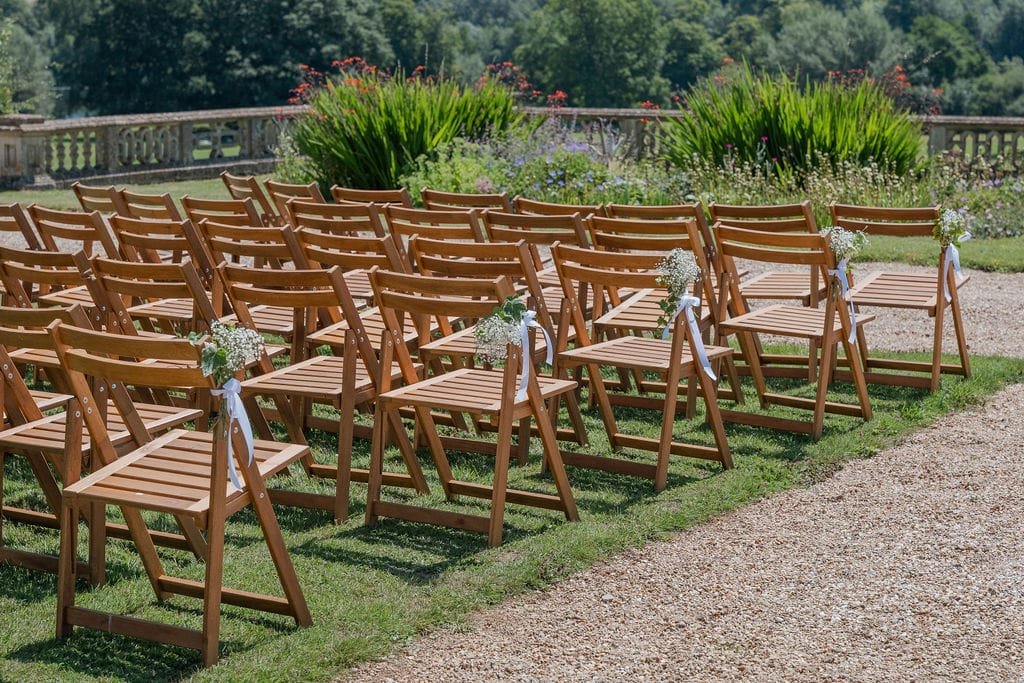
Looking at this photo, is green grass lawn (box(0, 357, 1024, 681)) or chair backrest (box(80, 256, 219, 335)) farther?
chair backrest (box(80, 256, 219, 335))

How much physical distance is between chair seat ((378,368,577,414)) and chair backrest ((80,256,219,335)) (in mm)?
857

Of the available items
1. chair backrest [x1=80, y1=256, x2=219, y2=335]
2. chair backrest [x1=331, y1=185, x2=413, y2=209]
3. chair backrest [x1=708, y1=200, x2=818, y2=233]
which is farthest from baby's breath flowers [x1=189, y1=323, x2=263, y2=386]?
chair backrest [x1=331, y1=185, x2=413, y2=209]

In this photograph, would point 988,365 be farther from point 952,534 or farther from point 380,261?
point 380,261

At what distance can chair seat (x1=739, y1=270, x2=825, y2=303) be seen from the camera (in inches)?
309

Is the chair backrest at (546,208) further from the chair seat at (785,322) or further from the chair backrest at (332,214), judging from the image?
the chair seat at (785,322)

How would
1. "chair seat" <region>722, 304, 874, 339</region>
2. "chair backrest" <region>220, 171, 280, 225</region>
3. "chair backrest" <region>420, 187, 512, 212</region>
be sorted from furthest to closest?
"chair backrest" <region>220, 171, 280, 225</region>
"chair backrest" <region>420, 187, 512, 212</region>
"chair seat" <region>722, 304, 874, 339</region>

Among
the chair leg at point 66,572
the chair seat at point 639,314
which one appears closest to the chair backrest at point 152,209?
the chair seat at point 639,314

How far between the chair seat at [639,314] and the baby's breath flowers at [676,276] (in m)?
0.61

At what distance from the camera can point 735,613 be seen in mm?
4715

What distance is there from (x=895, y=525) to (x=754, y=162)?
9219mm

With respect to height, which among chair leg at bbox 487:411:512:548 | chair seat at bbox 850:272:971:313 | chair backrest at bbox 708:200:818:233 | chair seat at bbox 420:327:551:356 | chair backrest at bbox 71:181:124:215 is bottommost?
chair leg at bbox 487:411:512:548

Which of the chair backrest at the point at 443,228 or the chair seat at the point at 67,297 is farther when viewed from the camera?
the chair seat at the point at 67,297

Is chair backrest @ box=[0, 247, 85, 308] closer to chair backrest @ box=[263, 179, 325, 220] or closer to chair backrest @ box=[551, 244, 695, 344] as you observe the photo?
chair backrest @ box=[551, 244, 695, 344]

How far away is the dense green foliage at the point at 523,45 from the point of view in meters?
52.5
